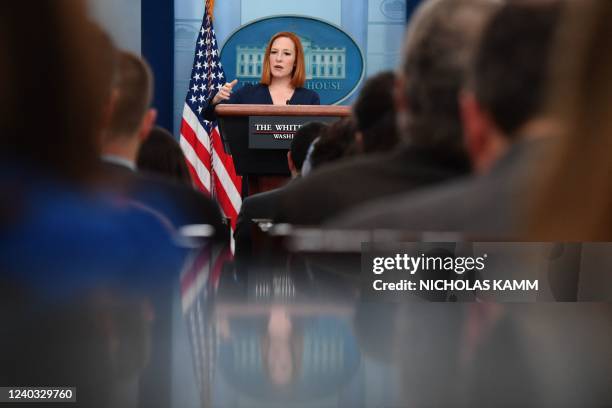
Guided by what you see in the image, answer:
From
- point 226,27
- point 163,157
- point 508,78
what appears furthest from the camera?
point 226,27

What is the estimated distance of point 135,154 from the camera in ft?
2.87

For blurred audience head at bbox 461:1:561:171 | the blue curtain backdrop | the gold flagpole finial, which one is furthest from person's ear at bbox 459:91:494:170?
the gold flagpole finial

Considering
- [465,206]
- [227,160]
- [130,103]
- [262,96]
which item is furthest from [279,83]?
[465,206]

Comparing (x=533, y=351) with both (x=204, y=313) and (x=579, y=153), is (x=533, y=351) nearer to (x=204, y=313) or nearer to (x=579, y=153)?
(x=579, y=153)

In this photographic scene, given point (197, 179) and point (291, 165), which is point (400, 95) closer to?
point (291, 165)

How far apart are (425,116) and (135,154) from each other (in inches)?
15.7

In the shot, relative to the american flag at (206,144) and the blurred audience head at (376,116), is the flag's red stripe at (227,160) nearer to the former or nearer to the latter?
the american flag at (206,144)

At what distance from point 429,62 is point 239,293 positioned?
0.45m

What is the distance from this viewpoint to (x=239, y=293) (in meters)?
0.98

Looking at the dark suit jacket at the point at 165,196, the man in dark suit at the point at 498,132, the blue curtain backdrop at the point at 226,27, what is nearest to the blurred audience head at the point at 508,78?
the man in dark suit at the point at 498,132

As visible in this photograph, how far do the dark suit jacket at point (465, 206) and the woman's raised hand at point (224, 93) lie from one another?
303 mm

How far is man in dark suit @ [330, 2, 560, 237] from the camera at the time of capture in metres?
0.79

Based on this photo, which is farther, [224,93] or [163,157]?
[224,93]

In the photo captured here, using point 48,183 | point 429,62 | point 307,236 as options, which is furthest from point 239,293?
point 429,62
